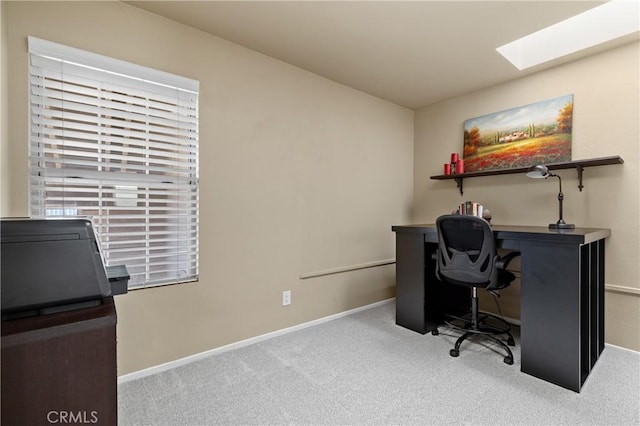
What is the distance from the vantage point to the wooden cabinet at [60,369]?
2.18 ft

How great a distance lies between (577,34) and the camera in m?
2.37

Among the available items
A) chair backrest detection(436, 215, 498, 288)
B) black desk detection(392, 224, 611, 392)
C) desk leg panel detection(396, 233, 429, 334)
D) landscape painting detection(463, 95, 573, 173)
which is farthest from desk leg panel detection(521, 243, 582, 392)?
landscape painting detection(463, 95, 573, 173)

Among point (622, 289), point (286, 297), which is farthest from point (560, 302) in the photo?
point (286, 297)

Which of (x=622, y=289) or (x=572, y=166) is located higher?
(x=572, y=166)

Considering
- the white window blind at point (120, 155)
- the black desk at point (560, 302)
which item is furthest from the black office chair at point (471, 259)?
the white window blind at point (120, 155)

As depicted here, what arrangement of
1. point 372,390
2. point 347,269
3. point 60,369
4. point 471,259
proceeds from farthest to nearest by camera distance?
point 347,269
point 471,259
point 372,390
point 60,369

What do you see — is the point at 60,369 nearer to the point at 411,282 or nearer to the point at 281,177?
the point at 281,177

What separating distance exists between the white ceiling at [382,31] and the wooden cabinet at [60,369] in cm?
193

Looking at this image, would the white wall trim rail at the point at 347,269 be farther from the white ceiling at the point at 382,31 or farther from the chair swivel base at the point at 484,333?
the white ceiling at the point at 382,31

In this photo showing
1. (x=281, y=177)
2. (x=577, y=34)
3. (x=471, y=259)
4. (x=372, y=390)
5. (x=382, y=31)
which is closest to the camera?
(x=372, y=390)

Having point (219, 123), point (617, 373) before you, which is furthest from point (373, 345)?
point (219, 123)

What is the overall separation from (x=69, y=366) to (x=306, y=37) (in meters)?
2.30

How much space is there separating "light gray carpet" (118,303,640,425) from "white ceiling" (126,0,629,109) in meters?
2.38

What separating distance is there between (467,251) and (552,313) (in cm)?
62
